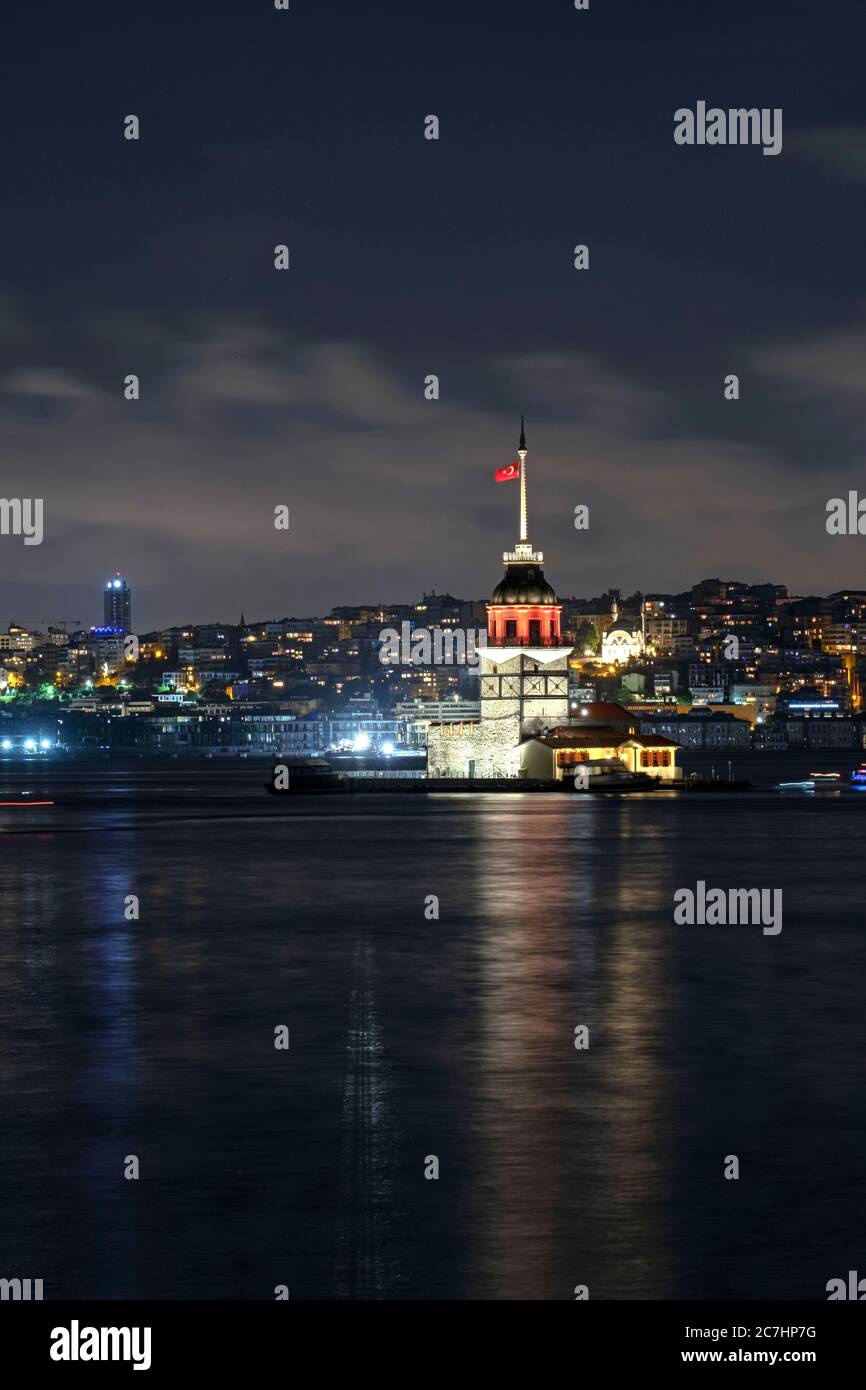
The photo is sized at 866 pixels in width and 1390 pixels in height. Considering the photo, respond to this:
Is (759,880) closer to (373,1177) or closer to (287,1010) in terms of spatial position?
(287,1010)

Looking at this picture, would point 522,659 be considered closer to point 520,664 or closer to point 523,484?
point 520,664

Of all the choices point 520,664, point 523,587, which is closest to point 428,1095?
point 520,664

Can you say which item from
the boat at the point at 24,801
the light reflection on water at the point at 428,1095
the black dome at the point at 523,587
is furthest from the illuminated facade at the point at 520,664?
the light reflection on water at the point at 428,1095

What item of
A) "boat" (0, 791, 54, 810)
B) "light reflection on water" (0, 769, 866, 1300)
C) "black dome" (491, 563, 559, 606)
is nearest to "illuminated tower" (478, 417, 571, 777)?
"black dome" (491, 563, 559, 606)

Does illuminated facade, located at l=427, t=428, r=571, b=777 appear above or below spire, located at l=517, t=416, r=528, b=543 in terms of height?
below

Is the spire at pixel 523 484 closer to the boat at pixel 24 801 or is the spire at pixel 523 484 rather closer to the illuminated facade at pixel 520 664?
the illuminated facade at pixel 520 664

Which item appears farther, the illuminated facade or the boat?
the boat

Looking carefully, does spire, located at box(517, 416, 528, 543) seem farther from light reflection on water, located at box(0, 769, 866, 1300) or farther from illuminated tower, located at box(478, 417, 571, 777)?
light reflection on water, located at box(0, 769, 866, 1300)
